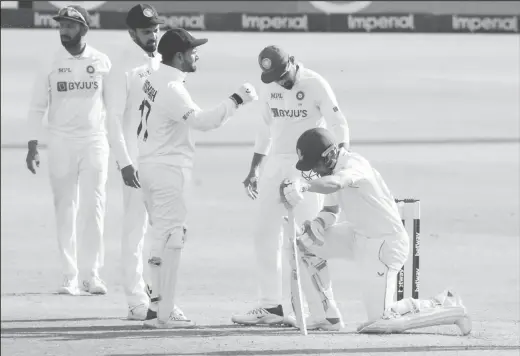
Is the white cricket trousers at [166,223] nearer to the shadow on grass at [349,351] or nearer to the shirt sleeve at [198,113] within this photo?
the shirt sleeve at [198,113]

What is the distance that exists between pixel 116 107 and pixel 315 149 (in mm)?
2174

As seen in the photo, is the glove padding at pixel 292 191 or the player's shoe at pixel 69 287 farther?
the player's shoe at pixel 69 287

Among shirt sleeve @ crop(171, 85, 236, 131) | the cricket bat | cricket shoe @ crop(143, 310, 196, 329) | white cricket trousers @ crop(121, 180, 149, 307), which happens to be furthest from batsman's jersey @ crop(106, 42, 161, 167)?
the cricket bat

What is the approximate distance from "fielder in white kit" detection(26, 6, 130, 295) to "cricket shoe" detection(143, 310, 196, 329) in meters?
1.57

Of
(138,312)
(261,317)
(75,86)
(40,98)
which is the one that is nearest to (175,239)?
(138,312)

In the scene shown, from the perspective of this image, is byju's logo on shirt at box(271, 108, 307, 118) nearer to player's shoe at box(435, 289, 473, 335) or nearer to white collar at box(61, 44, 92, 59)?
player's shoe at box(435, 289, 473, 335)

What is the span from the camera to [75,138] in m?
9.96

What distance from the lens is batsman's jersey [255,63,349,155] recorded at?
8758mm

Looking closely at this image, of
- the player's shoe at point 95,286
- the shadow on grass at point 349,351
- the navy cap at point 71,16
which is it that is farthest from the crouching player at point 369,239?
the navy cap at point 71,16

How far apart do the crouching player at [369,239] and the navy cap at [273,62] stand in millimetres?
904

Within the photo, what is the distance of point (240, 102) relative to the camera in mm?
8195

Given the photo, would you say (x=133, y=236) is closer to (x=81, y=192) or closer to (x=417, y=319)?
(x=81, y=192)

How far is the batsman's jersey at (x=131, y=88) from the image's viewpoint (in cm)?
898

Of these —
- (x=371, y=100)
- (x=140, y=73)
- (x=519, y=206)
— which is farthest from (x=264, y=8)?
(x=140, y=73)
